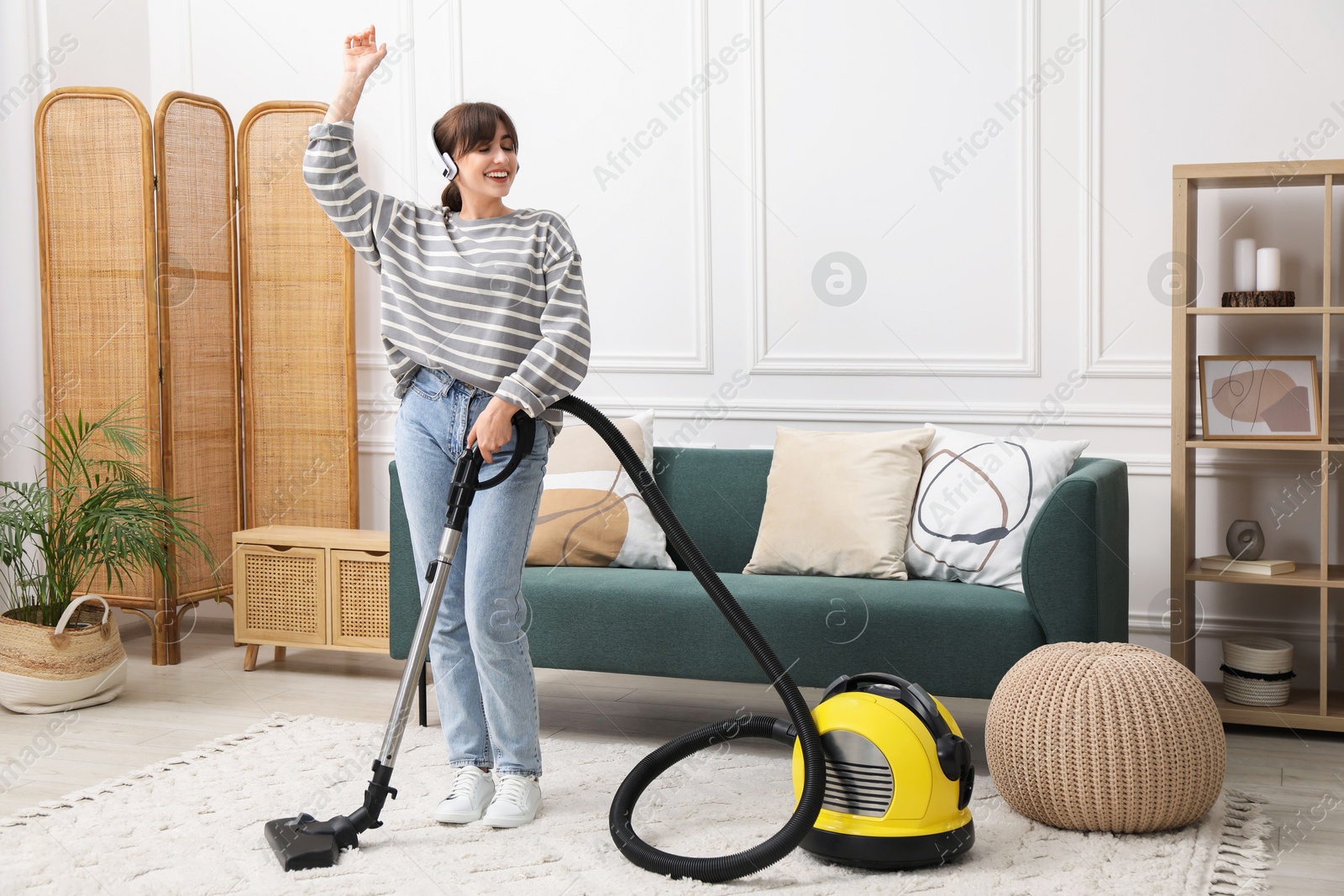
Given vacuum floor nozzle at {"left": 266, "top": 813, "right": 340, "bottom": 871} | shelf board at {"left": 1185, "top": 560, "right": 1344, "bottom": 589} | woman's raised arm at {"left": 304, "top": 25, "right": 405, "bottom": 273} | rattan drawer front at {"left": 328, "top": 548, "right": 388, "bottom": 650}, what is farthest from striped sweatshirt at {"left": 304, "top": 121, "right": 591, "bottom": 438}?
shelf board at {"left": 1185, "top": 560, "right": 1344, "bottom": 589}

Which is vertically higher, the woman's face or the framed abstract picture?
the woman's face

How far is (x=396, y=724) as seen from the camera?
2.04 metres

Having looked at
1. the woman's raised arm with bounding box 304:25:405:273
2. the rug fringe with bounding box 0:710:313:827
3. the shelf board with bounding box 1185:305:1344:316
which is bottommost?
the rug fringe with bounding box 0:710:313:827

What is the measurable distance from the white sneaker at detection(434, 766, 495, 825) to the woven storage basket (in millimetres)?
1931

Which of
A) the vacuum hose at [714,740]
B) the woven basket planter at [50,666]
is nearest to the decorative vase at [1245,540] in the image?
the vacuum hose at [714,740]

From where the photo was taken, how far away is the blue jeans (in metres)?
2.18

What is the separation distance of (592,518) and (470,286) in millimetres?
1092

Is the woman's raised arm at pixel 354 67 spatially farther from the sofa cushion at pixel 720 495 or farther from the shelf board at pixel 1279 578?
the shelf board at pixel 1279 578

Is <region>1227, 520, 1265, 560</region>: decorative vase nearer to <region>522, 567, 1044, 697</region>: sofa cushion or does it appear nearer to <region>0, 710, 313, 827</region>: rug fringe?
<region>522, 567, 1044, 697</region>: sofa cushion

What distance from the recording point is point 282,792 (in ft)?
7.98

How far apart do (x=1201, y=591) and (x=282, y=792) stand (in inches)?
99.6

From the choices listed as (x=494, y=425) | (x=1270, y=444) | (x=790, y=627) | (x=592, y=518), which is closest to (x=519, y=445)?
(x=494, y=425)

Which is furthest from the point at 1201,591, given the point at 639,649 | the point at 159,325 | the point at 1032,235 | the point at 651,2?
the point at 159,325

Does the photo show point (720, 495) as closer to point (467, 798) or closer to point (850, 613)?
point (850, 613)
